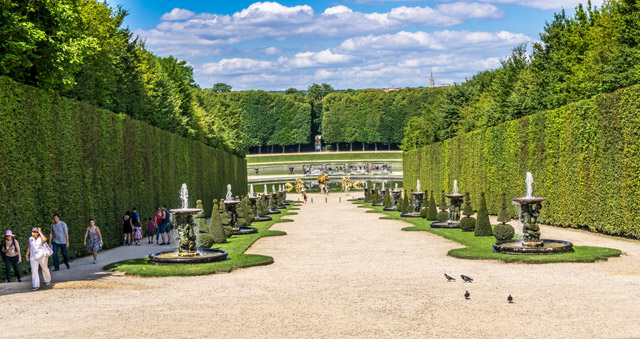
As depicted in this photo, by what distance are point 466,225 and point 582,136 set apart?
6.46m

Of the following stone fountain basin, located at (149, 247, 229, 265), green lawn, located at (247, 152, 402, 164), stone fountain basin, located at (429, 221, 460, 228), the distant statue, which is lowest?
stone fountain basin, located at (429, 221, 460, 228)

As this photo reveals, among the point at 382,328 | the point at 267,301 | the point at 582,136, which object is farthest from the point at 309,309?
the point at 582,136

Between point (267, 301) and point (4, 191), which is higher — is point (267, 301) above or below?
below

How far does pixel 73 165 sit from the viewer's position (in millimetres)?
24828

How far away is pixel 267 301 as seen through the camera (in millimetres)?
14344

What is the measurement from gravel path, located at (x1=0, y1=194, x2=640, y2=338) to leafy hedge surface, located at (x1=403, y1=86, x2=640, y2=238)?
17.2 ft

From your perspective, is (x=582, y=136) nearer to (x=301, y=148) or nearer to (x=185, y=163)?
(x=185, y=163)

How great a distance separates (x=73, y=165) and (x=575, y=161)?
70.1ft

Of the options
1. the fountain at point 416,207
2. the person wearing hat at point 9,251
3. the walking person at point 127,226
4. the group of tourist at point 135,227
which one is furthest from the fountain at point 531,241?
the fountain at point 416,207

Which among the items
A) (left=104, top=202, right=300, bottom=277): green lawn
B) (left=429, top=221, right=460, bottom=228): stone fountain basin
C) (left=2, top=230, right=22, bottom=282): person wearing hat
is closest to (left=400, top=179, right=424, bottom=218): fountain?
(left=429, top=221, right=460, bottom=228): stone fountain basin

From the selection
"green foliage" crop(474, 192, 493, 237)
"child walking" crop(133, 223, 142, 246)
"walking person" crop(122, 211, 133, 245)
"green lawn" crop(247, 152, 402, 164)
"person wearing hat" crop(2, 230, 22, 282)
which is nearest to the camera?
"person wearing hat" crop(2, 230, 22, 282)

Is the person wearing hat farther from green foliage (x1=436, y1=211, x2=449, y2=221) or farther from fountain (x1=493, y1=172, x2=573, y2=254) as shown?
green foliage (x1=436, y1=211, x2=449, y2=221)

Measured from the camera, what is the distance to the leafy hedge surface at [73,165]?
66.0ft

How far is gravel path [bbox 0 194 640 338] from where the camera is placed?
1145cm
